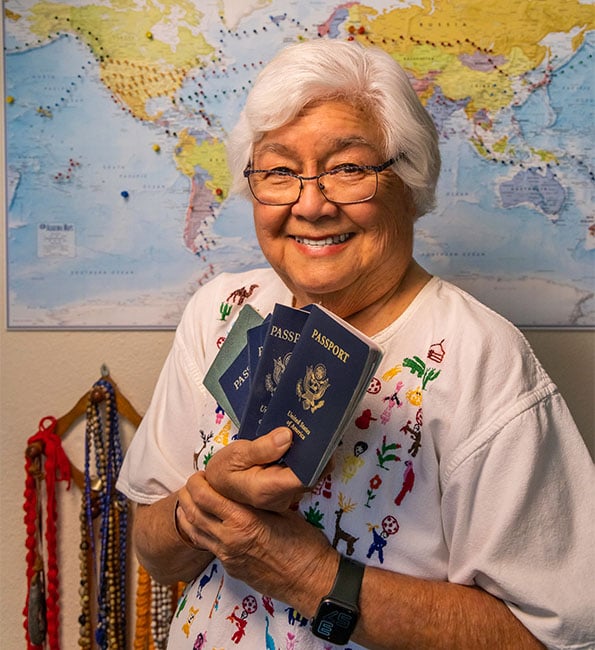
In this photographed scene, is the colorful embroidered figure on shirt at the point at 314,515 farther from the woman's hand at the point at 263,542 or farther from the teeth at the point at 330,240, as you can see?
the teeth at the point at 330,240

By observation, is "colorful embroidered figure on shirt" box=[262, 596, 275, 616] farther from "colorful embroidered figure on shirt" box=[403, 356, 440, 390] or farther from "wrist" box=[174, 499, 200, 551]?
"colorful embroidered figure on shirt" box=[403, 356, 440, 390]

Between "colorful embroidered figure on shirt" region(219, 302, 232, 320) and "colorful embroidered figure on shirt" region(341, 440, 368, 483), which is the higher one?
"colorful embroidered figure on shirt" region(219, 302, 232, 320)

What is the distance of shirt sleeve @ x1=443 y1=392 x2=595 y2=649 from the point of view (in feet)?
3.05

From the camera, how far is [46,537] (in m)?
1.65

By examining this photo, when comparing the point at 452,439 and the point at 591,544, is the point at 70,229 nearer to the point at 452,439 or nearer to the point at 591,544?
the point at 452,439

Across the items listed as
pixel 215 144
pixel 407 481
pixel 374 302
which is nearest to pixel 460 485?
pixel 407 481

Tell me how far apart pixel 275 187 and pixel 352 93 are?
0.57 ft

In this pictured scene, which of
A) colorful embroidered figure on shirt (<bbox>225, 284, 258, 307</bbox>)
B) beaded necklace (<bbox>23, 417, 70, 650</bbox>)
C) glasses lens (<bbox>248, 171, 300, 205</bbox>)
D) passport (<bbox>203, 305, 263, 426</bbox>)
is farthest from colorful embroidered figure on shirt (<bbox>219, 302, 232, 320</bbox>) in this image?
beaded necklace (<bbox>23, 417, 70, 650</bbox>)

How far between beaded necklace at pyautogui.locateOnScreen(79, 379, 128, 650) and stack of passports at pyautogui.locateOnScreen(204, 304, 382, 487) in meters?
0.77

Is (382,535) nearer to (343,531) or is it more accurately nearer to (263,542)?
(343,531)

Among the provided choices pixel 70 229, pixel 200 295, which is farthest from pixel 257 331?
pixel 70 229

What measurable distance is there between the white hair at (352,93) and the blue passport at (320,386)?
31 centimetres

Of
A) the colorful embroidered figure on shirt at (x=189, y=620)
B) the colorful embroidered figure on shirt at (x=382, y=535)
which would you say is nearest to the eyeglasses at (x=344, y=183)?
the colorful embroidered figure on shirt at (x=382, y=535)

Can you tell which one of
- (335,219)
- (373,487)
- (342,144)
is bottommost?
(373,487)
